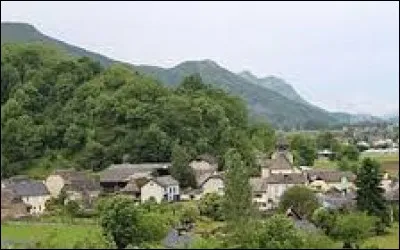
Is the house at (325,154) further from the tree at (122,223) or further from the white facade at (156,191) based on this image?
the tree at (122,223)

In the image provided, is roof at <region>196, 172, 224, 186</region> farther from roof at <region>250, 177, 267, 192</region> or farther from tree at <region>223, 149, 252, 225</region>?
tree at <region>223, 149, 252, 225</region>

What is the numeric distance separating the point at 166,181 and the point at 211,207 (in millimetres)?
6365

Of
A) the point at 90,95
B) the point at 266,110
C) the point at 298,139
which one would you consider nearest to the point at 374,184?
the point at 90,95

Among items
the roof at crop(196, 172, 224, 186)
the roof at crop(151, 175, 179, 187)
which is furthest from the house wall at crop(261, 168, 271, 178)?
the roof at crop(151, 175, 179, 187)

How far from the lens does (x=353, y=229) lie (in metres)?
23.3

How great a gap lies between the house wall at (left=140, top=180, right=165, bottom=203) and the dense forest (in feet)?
17.8

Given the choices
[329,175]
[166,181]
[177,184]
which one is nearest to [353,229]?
[166,181]

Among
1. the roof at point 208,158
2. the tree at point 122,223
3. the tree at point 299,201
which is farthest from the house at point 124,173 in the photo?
the tree at point 122,223

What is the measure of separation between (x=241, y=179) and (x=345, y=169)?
22758 mm

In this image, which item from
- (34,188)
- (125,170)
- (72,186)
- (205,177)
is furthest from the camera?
(125,170)

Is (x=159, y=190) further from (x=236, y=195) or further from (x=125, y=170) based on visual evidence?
(x=236, y=195)

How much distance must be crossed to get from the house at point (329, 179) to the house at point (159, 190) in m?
7.12

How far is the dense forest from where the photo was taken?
1654 inches

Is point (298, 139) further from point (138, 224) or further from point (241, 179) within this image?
point (138, 224)
